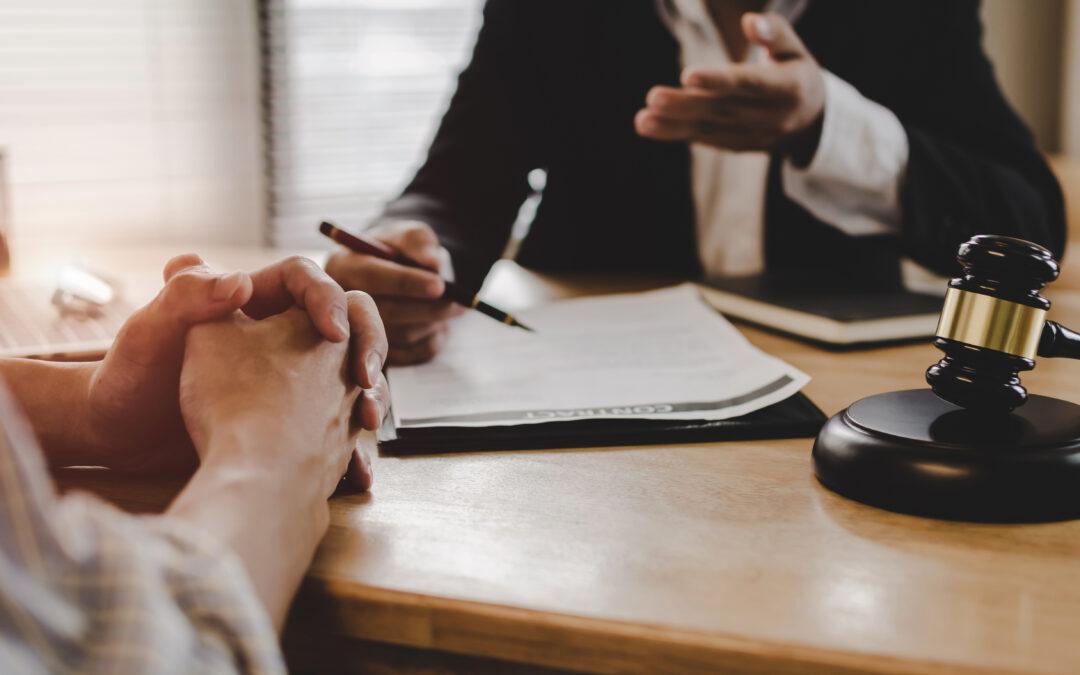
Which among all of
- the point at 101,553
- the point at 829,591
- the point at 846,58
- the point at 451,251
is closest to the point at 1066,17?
the point at 846,58

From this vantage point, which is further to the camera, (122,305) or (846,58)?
(846,58)

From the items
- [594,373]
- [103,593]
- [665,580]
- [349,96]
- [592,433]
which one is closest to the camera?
[103,593]

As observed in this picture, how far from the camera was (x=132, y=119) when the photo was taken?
2.05m

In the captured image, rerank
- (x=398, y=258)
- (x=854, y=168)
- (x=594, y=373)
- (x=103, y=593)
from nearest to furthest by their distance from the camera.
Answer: (x=103, y=593), (x=594, y=373), (x=398, y=258), (x=854, y=168)

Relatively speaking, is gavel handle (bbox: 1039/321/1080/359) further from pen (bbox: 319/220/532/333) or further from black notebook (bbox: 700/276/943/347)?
pen (bbox: 319/220/532/333)

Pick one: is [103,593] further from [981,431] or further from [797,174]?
[797,174]

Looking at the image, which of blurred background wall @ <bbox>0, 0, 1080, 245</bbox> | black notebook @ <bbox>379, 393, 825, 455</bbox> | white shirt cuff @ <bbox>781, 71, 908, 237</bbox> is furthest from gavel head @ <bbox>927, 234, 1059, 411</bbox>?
blurred background wall @ <bbox>0, 0, 1080, 245</bbox>

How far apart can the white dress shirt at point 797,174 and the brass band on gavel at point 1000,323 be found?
559mm

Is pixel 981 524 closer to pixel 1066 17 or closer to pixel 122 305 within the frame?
pixel 122 305

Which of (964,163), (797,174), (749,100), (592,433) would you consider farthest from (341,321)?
(964,163)

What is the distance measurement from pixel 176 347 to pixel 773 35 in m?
0.72

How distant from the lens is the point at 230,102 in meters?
2.20

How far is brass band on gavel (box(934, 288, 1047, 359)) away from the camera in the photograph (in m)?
0.56

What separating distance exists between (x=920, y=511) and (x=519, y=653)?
265mm
